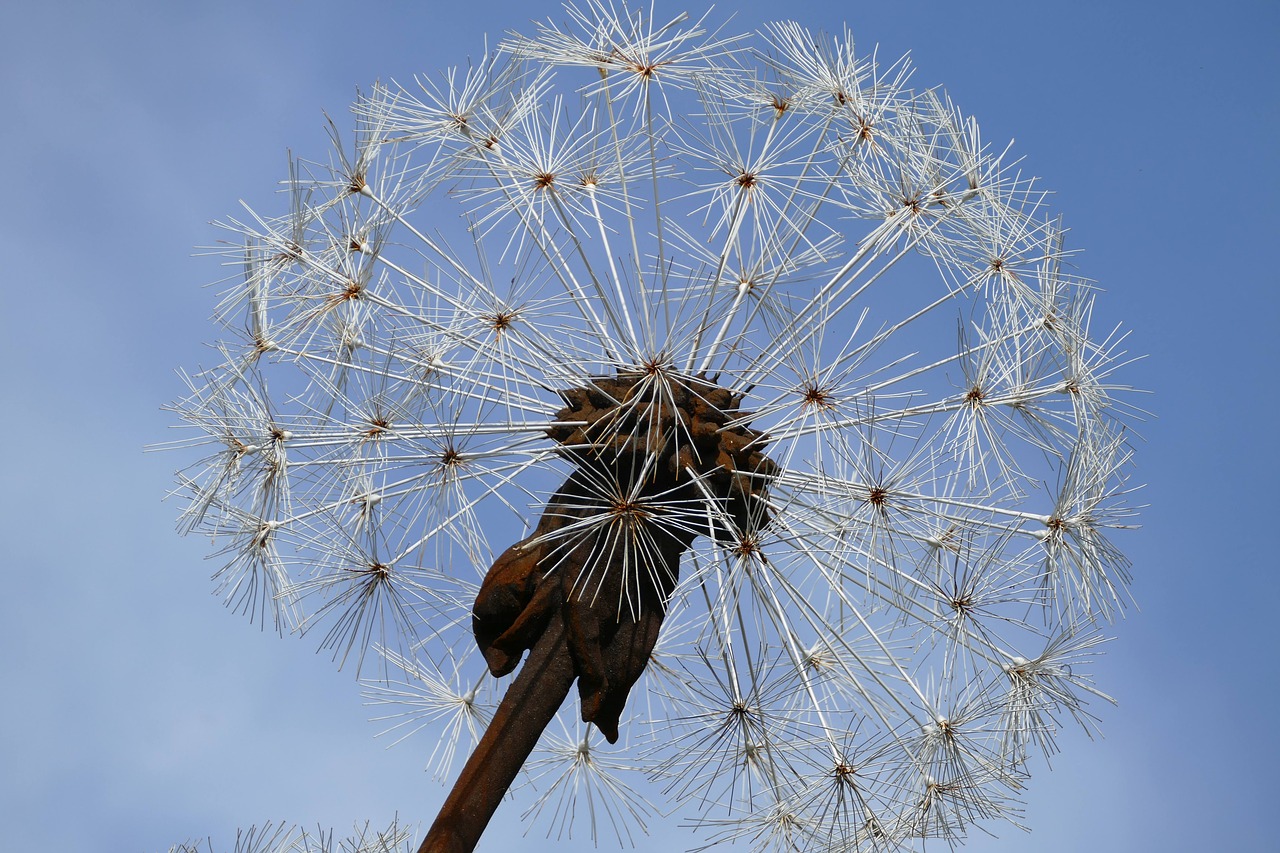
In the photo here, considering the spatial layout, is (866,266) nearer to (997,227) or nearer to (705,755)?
(997,227)

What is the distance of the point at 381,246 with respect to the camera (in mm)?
9469

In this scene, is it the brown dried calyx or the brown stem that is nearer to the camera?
the brown stem

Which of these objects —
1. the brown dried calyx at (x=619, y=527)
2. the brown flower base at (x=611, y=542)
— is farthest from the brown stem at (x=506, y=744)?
the brown dried calyx at (x=619, y=527)

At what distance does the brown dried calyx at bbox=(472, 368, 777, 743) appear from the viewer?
26.2ft

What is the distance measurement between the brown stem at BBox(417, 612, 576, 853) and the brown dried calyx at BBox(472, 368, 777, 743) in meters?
0.11

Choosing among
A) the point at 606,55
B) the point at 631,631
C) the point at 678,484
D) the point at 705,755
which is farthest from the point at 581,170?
the point at 705,755

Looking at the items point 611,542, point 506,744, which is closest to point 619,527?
point 611,542

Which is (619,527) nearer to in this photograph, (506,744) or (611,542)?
(611,542)

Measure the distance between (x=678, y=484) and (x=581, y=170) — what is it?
2.74m

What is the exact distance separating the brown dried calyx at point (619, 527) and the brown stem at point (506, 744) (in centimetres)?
11

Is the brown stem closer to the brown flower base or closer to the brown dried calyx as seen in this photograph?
the brown flower base

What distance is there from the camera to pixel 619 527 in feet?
26.0

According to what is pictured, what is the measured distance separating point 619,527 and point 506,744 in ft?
4.30

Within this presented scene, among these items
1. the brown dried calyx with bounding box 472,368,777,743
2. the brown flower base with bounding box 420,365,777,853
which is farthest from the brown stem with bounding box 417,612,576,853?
the brown dried calyx with bounding box 472,368,777,743
